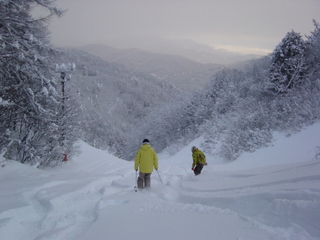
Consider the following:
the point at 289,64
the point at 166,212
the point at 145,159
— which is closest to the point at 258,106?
the point at 289,64

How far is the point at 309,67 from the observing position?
22422 millimetres

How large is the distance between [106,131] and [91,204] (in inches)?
2796

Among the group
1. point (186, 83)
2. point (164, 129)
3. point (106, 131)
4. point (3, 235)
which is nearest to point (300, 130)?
point (3, 235)

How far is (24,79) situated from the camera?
7.90 meters

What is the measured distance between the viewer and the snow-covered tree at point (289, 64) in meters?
21.8

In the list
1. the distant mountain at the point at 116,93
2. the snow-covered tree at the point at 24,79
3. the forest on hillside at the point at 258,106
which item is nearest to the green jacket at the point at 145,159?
the snow-covered tree at the point at 24,79

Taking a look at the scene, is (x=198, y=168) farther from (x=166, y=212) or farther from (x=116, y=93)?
(x=116, y=93)

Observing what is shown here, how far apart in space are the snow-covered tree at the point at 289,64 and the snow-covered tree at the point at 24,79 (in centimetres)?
2081

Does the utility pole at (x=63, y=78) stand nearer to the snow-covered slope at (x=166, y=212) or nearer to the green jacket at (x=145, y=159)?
the snow-covered slope at (x=166, y=212)

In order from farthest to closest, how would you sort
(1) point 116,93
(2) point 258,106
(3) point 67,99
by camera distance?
(1) point 116,93 → (2) point 258,106 → (3) point 67,99

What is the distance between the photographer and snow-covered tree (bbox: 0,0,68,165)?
6941 mm

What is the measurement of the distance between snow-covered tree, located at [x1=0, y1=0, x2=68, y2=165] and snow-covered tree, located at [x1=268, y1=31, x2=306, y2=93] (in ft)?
68.3

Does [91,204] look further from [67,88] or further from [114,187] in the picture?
[67,88]

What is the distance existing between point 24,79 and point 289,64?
22135 millimetres
